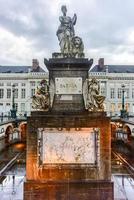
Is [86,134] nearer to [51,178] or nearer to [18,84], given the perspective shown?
[51,178]

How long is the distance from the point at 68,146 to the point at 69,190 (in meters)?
1.15

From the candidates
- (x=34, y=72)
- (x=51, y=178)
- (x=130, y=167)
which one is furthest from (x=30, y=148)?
(x=34, y=72)

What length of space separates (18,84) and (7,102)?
5761 mm

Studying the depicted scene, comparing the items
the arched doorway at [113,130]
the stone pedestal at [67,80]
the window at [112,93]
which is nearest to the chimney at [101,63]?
the window at [112,93]

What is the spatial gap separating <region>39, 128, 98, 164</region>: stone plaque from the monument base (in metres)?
0.60

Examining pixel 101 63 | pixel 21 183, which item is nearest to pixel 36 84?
pixel 101 63

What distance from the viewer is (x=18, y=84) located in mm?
112875

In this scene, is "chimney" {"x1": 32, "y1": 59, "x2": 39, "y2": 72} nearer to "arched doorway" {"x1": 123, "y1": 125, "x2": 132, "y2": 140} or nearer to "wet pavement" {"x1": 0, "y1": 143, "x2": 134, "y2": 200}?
"arched doorway" {"x1": 123, "y1": 125, "x2": 132, "y2": 140}

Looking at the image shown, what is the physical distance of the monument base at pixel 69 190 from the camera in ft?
34.7

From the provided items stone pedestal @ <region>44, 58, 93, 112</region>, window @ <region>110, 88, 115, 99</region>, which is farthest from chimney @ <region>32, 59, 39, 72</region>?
stone pedestal @ <region>44, 58, 93, 112</region>

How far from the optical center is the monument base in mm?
10578

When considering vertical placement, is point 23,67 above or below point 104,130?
above

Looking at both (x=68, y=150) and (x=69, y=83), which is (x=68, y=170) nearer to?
(x=68, y=150)

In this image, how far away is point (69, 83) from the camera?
1178 centimetres
